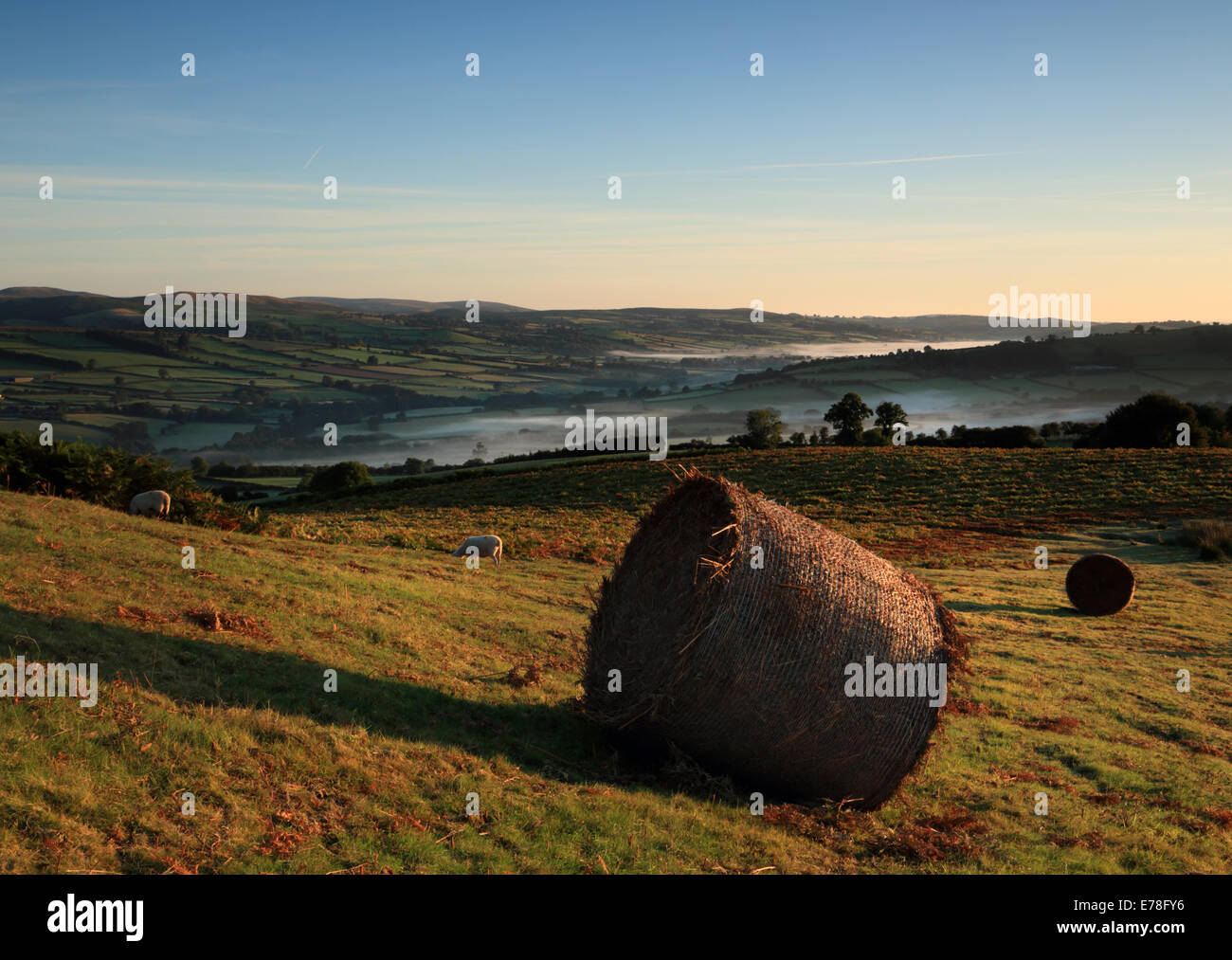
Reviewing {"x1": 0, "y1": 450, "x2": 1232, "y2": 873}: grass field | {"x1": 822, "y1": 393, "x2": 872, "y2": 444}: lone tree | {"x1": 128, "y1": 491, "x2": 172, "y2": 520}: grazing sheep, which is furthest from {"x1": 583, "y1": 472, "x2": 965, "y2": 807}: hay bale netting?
{"x1": 822, "y1": 393, "x2": 872, "y2": 444}: lone tree

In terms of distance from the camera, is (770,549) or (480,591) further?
(480,591)

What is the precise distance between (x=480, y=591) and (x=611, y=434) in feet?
219

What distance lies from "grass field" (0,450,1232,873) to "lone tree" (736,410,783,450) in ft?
202

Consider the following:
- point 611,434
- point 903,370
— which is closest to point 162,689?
point 611,434

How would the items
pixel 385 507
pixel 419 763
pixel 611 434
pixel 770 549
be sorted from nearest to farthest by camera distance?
pixel 419 763
pixel 770 549
pixel 385 507
pixel 611 434

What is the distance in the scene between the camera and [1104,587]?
946 inches

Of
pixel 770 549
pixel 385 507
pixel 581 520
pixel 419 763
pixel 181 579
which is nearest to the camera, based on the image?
pixel 419 763

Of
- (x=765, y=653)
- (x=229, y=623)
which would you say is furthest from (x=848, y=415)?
(x=229, y=623)

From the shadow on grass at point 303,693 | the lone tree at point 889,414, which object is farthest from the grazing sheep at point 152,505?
the lone tree at point 889,414

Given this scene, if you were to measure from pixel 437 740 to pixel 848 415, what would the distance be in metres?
88.9

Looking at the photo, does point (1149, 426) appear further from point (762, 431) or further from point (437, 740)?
point (437, 740)

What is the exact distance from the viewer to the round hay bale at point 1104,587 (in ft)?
78.3
